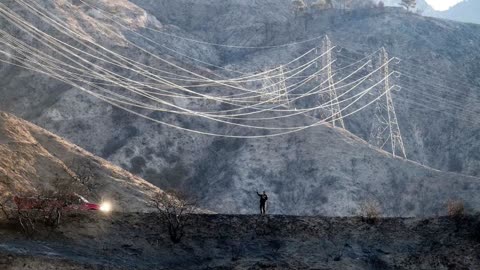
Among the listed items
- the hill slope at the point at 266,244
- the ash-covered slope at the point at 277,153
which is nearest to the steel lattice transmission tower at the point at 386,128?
the ash-covered slope at the point at 277,153

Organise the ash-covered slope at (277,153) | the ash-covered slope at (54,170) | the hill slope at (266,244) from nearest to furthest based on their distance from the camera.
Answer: the hill slope at (266,244)
the ash-covered slope at (54,170)
the ash-covered slope at (277,153)

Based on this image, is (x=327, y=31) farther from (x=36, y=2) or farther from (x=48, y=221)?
(x=48, y=221)

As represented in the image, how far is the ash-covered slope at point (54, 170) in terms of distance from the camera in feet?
107

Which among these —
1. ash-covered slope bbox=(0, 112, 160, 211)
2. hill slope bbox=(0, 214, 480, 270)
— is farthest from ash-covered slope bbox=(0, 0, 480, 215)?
hill slope bbox=(0, 214, 480, 270)

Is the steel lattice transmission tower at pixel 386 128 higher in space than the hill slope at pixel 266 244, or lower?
higher

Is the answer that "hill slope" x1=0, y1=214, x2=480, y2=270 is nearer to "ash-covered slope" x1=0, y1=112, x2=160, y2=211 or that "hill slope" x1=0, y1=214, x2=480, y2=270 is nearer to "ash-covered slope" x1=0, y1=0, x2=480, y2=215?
"ash-covered slope" x1=0, y1=112, x2=160, y2=211

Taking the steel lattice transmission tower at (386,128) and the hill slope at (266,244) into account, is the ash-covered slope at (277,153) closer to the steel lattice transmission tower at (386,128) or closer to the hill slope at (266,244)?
the steel lattice transmission tower at (386,128)

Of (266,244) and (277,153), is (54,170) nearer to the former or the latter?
(266,244)

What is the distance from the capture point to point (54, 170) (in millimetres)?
36594

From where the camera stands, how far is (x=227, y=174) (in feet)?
189

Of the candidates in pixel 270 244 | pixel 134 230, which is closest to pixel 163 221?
pixel 134 230

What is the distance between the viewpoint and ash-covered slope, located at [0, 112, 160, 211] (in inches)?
1289

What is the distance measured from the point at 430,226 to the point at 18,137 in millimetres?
31277

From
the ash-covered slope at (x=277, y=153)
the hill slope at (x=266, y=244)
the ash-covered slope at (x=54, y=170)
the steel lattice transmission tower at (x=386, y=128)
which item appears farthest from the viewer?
the steel lattice transmission tower at (x=386, y=128)
